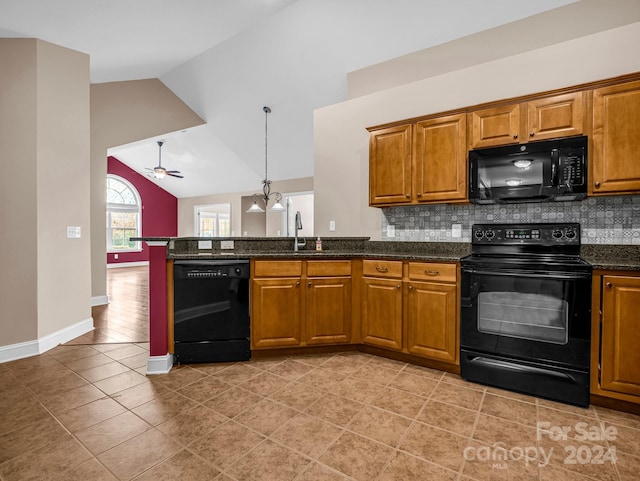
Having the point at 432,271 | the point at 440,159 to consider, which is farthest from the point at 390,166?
the point at 432,271

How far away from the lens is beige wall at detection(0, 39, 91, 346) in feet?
9.88

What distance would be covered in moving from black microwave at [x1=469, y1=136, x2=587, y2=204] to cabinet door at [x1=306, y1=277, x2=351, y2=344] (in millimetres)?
1402

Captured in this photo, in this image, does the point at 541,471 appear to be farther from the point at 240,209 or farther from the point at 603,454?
the point at 240,209

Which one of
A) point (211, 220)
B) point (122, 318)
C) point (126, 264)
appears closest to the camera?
point (122, 318)

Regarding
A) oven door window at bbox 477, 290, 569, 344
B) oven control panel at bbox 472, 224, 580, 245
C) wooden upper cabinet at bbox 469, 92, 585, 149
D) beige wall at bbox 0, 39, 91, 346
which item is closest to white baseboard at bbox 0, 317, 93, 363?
beige wall at bbox 0, 39, 91, 346

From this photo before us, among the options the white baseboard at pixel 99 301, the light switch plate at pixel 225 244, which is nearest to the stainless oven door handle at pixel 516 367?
the light switch plate at pixel 225 244

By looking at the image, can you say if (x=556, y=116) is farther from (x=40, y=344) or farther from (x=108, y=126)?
(x=108, y=126)

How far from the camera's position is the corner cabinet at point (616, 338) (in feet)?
6.61

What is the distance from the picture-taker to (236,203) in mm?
10273

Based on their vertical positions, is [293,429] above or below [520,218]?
below

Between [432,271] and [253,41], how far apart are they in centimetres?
408

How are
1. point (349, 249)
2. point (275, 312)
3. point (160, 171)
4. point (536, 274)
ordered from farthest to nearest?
1. point (160, 171)
2. point (349, 249)
3. point (275, 312)
4. point (536, 274)

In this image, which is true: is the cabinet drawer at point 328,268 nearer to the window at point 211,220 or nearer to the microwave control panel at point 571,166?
the microwave control panel at point 571,166

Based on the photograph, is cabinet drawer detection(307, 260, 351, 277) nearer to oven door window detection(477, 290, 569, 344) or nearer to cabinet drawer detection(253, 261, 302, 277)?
cabinet drawer detection(253, 261, 302, 277)
